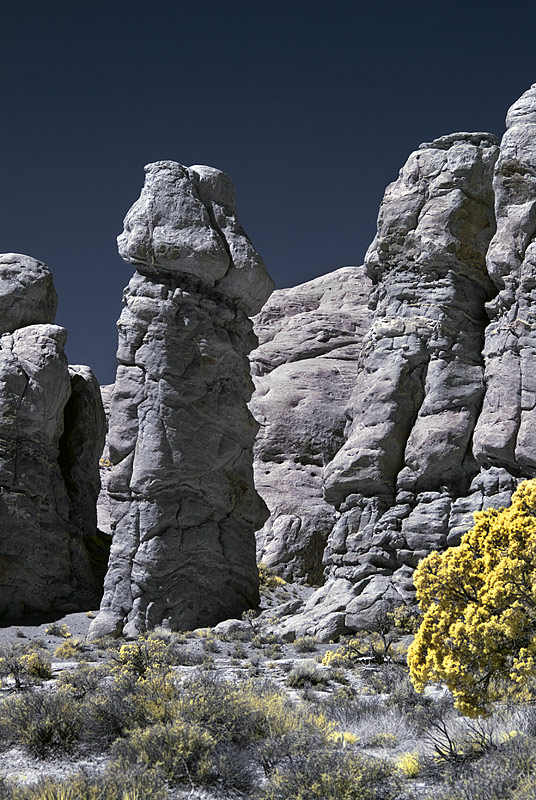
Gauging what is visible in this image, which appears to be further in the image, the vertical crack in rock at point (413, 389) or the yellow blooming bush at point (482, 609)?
the vertical crack in rock at point (413, 389)

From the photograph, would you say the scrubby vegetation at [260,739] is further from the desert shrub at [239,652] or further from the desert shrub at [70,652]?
the desert shrub at [70,652]

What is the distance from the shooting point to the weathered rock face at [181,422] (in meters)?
21.8

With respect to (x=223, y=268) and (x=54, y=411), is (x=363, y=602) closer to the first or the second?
(x=223, y=268)

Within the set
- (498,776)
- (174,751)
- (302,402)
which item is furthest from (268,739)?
(302,402)

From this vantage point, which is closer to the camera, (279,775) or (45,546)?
(279,775)

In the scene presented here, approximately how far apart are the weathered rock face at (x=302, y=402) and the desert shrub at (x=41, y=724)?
66.5 feet

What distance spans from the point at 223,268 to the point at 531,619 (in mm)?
17379

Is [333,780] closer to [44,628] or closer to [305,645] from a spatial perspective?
[305,645]

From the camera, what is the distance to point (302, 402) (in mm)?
37281

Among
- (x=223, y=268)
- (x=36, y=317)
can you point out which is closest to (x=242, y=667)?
(x=223, y=268)

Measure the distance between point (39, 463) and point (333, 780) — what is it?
2196 cm

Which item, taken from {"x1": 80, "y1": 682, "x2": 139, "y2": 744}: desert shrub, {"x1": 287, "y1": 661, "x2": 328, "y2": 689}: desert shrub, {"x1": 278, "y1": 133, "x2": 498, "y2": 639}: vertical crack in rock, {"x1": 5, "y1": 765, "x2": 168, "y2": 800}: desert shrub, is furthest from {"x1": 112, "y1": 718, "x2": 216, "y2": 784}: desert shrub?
{"x1": 278, "y1": 133, "x2": 498, "y2": 639}: vertical crack in rock

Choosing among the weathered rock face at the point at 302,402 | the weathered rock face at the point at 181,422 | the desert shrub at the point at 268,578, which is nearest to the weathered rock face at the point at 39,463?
the weathered rock face at the point at 181,422

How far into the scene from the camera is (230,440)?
23531 millimetres
